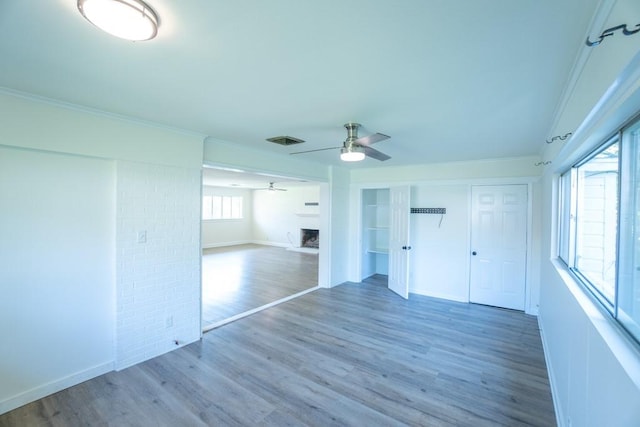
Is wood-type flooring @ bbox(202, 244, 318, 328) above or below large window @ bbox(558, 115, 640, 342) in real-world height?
below

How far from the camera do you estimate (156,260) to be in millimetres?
2973

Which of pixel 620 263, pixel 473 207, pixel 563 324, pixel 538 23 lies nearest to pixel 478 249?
pixel 473 207

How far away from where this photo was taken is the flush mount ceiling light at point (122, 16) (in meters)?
1.11

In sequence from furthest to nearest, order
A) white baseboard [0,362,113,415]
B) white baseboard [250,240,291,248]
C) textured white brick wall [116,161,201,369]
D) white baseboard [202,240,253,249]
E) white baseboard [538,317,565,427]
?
white baseboard [250,240,291,248]
white baseboard [202,240,253,249]
textured white brick wall [116,161,201,369]
white baseboard [0,362,113,415]
white baseboard [538,317,565,427]

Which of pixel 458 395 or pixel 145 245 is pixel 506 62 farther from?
pixel 145 245

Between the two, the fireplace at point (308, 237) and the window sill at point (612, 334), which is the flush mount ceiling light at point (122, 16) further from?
the fireplace at point (308, 237)

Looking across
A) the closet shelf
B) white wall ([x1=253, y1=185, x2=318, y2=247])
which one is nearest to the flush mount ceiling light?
the closet shelf

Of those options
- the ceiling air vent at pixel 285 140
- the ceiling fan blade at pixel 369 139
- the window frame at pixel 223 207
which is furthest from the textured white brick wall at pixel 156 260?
the window frame at pixel 223 207

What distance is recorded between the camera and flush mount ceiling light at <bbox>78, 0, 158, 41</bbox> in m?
1.11

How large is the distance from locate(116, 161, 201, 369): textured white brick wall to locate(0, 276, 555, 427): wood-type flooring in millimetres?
223

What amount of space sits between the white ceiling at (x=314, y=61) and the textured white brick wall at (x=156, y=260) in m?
0.68

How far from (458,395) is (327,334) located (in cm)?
158

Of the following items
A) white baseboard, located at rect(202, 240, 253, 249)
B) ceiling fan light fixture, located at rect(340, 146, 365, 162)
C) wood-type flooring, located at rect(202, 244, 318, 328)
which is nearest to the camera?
ceiling fan light fixture, located at rect(340, 146, 365, 162)

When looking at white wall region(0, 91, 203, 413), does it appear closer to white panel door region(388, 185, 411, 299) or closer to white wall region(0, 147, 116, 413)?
white wall region(0, 147, 116, 413)
